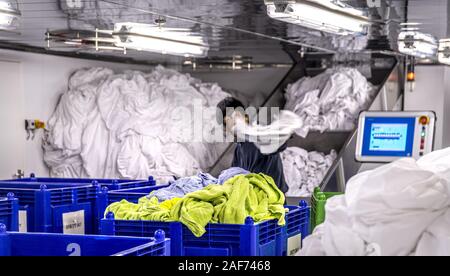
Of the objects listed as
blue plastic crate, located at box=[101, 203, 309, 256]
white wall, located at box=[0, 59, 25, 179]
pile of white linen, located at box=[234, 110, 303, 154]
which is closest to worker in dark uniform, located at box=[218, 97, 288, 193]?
pile of white linen, located at box=[234, 110, 303, 154]

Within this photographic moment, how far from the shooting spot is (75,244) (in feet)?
10.5

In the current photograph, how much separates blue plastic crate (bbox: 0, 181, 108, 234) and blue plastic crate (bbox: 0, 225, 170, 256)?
1.36 m

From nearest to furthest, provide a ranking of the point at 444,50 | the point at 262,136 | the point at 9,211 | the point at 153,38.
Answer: the point at 9,211
the point at 262,136
the point at 153,38
the point at 444,50

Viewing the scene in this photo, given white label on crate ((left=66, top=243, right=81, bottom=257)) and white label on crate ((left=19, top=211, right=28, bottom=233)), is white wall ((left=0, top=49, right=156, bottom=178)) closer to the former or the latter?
white label on crate ((left=19, top=211, right=28, bottom=233))

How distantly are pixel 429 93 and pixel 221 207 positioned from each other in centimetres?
723

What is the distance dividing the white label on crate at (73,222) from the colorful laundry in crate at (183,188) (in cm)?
81

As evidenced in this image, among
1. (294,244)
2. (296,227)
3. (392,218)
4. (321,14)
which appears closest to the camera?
(392,218)

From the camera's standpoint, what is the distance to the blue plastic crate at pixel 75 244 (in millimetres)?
3062

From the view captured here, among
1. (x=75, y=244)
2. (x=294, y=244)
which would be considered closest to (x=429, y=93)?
(x=294, y=244)

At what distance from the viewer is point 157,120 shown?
8883 millimetres

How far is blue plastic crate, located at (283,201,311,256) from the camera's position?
413 centimetres

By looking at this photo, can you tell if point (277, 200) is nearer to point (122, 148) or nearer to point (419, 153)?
point (419, 153)

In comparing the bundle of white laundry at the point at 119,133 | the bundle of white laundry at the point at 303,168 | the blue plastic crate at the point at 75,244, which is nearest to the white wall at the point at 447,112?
the bundle of white laundry at the point at 303,168

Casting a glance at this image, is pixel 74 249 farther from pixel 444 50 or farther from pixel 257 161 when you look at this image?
pixel 444 50
